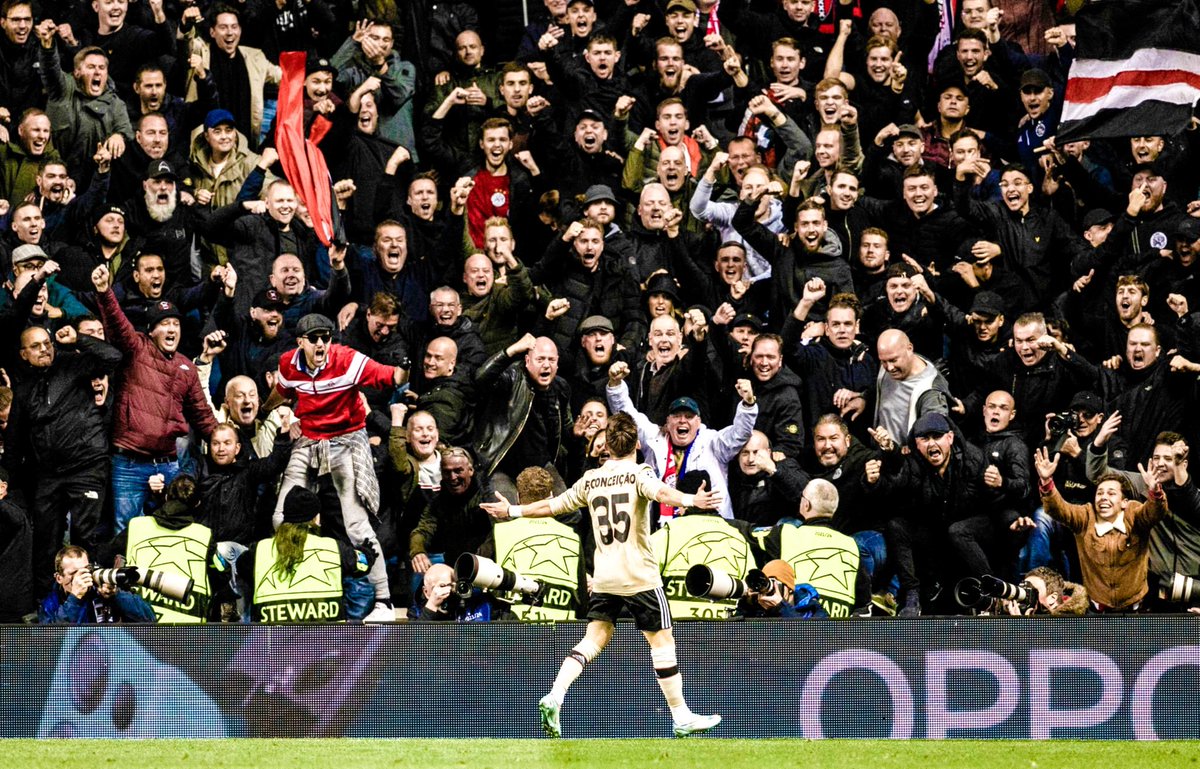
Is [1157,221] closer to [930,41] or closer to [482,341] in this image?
[930,41]

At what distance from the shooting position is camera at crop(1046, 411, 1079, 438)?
38.0 ft

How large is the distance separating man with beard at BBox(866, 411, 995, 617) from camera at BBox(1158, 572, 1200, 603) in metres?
1.14

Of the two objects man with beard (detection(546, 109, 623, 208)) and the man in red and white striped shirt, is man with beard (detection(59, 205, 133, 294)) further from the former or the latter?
man with beard (detection(546, 109, 623, 208))

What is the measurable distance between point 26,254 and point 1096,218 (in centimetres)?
773

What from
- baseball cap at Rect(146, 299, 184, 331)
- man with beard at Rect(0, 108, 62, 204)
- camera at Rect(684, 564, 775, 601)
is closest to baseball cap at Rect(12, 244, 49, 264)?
baseball cap at Rect(146, 299, 184, 331)

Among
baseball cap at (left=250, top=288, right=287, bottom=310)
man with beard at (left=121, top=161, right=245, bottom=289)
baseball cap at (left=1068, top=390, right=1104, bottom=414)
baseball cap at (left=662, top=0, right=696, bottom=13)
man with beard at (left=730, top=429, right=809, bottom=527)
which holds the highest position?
baseball cap at (left=662, top=0, right=696, bottom=13)

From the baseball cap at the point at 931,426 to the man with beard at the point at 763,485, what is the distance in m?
Answer: 0.78

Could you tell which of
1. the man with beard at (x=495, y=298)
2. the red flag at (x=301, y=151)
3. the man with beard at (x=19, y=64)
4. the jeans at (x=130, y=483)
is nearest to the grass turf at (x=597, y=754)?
the jeans at (x=130, y=483)

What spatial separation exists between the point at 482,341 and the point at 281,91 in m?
2.82

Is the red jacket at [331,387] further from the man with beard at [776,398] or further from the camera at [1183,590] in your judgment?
the camera at [1183,590]

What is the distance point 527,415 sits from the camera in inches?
469

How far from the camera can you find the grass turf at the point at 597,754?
347 inches

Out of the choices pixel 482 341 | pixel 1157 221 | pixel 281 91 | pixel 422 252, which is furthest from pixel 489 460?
pixel 1157 221

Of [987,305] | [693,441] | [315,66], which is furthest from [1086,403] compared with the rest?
[315,66]
